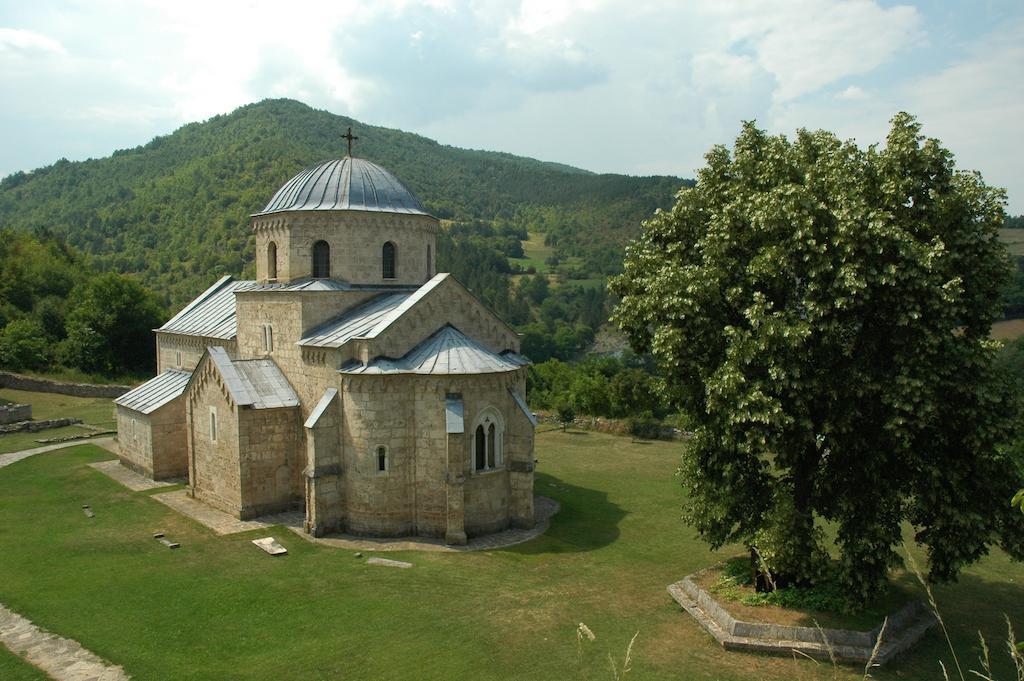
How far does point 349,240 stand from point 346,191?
1843 mm

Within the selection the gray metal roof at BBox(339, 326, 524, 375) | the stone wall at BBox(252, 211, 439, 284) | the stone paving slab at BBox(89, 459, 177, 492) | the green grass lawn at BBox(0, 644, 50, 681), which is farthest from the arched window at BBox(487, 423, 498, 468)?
the stone paving slab at BBox(89, 459, 177, 492)

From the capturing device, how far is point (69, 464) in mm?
30203

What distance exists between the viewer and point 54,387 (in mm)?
47906

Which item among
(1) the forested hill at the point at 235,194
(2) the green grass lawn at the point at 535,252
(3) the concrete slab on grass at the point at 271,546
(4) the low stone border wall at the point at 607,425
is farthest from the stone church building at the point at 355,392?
(2) the green grass lawn at the point at 535,252

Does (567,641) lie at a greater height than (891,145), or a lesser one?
lesser

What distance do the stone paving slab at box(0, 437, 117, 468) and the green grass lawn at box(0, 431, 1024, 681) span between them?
7304 millimetres

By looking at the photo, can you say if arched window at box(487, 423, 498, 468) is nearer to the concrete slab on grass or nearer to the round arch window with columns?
the round arch window with columns

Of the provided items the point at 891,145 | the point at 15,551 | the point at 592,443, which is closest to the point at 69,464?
the point at 15,551

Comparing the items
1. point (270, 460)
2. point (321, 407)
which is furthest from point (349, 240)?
point (270, 460)

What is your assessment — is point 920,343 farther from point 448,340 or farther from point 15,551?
point 15,551

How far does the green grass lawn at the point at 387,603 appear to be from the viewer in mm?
13953

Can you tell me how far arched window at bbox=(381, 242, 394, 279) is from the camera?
85.5 ft

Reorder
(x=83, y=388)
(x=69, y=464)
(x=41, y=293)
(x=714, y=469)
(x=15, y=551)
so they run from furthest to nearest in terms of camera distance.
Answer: (x=41, y=293) → (x=83, y=388) → (x=69, y=464) → (x=15, y=551) → (x=714, y=469)

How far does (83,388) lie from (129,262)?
206 feet
